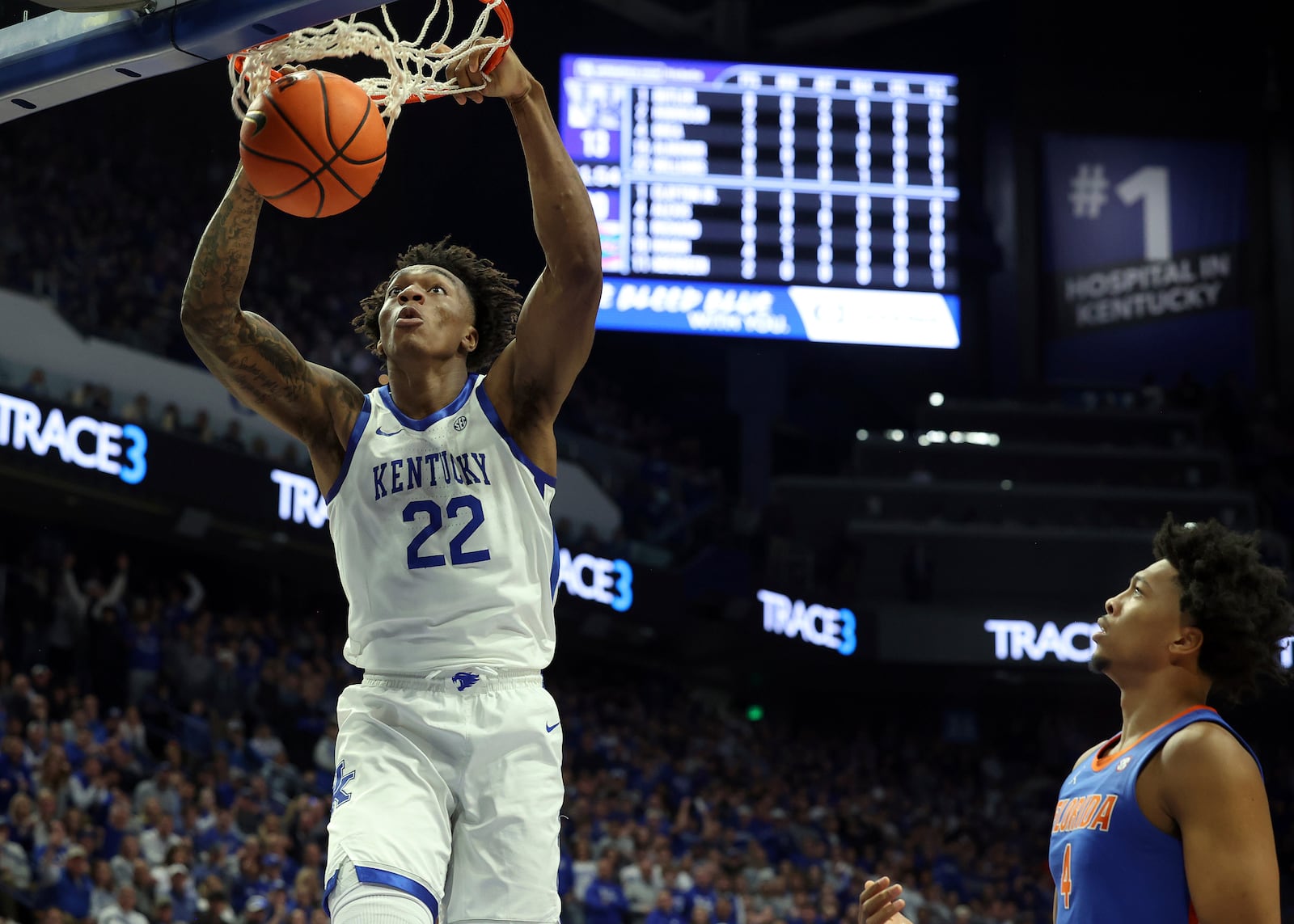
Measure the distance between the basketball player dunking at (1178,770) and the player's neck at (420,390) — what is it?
1413 mm

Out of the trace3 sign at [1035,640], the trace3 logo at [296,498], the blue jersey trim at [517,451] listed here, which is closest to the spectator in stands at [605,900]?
the trace3 logo at [296,498]

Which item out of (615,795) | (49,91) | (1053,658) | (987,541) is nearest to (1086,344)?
(987,541)

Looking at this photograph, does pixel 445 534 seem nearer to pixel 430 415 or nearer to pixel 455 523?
pixel 455 523

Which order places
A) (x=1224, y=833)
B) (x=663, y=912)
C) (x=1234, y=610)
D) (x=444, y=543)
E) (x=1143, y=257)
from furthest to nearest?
1. (x=1143, y=257)
2. (x=663, y=912)
3. (x=444, y=543)
4. (x=1234, y=610)
5. (x=1224, y=833)

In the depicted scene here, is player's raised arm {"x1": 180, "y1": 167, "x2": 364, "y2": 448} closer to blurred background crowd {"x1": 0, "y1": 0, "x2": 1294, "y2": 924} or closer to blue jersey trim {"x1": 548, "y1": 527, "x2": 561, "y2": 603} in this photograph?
blue jersey trim {"x1": 548, "y1": 527, "x2": 561, "y2": 603}

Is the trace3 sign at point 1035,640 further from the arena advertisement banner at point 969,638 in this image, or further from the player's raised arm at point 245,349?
the player's raised arm at point 245,349

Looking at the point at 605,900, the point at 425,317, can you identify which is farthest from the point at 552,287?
the point at 605,900

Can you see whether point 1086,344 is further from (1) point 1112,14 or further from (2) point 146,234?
(2) point 146,234

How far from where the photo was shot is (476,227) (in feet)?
66.2

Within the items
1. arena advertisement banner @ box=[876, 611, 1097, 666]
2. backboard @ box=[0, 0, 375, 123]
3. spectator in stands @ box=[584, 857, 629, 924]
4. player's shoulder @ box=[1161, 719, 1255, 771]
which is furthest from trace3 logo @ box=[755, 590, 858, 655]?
player's shoulder @ box=[1161, 719, 1255, 771]

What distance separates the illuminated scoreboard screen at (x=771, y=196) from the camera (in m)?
16.9

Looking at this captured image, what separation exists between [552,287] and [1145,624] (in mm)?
1421

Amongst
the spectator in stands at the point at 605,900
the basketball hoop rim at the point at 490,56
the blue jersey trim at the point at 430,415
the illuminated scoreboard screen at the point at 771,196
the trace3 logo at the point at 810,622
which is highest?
the illuminated scoreboard screen at the point at 771,196

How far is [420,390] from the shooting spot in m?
3.61
